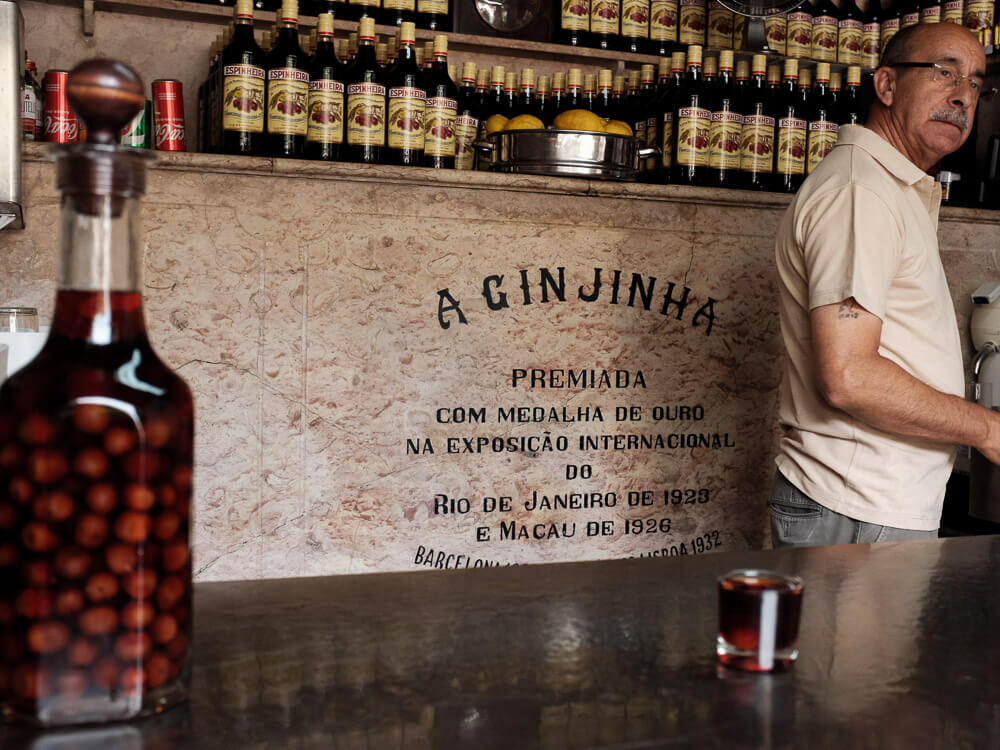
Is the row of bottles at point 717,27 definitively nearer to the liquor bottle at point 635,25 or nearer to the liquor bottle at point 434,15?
the liquor bottle at point 635,25

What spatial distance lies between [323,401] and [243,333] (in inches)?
8.5

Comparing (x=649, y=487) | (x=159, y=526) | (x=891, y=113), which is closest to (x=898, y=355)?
(x=891, y=113)

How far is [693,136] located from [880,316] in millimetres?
1016

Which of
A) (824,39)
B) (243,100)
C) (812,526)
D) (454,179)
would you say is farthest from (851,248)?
(824,39)

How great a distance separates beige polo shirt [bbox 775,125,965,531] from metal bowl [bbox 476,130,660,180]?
0.59m

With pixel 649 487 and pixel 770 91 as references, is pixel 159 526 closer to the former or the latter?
pixel 649 487

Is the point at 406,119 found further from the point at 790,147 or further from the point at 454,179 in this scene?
the point at 790,147

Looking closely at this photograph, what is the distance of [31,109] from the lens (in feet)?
6.79

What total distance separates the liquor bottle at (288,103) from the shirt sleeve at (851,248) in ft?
3.56

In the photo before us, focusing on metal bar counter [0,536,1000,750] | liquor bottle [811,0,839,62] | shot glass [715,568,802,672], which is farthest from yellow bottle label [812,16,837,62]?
shot glass [715,568,802,672]

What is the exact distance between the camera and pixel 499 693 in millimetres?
576

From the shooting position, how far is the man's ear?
189 cm

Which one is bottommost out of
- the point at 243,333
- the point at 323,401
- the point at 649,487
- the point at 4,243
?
the point at 649,487

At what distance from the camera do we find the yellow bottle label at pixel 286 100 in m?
2.15
